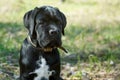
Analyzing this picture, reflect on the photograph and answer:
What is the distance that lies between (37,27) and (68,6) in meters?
15.8

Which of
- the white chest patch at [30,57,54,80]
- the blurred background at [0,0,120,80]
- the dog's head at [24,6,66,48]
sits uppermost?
the dog's head at [24,6,66,48]

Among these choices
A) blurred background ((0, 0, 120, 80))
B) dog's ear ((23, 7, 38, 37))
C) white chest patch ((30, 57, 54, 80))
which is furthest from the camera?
blurred background ((0, 0, 120, 80))

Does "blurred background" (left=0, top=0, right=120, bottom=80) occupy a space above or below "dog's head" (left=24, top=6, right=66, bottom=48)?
below

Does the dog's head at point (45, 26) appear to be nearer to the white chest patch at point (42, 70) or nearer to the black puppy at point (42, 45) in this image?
the black puppy at point (42, 45)

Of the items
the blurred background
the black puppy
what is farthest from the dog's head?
the blurred background

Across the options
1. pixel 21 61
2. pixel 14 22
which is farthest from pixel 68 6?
pixel 21 61

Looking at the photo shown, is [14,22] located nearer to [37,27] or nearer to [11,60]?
[11,60]

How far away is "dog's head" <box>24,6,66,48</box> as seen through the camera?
265 inches

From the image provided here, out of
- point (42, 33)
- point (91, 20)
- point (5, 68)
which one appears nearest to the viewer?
point (42, 33)

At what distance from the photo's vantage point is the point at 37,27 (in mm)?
6879

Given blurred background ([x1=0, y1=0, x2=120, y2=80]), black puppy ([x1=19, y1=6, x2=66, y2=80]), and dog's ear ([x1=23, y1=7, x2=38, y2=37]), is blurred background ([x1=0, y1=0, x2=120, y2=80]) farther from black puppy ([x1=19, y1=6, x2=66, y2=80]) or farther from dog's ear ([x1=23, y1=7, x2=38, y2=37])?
dog's ear ([x1=23, y1=7, x2=38, y2=37])

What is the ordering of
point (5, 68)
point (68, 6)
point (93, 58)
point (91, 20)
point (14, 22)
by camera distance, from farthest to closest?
point (68, 6) → point (91, 20) → point (14, 22) → point (93, 58) → point (5, 68)

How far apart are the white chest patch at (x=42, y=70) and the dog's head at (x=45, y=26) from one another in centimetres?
26

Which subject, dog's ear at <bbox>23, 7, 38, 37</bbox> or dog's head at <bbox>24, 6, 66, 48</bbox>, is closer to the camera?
dog's head at <bbox>24, 6, 66, 48</bbox>
